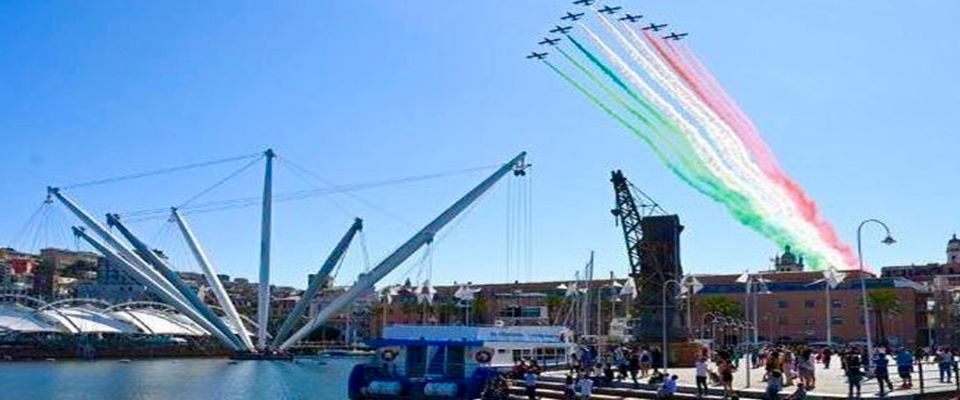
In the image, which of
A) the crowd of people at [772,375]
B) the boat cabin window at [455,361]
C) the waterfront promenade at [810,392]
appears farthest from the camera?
the boat cabin window at [455,361]

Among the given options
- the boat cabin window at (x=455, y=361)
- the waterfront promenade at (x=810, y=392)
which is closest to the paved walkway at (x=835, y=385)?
the waterfront promenade at (x=810, y=392)

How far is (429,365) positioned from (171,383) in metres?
33.6

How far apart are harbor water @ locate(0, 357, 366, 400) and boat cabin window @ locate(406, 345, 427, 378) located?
16956 mm

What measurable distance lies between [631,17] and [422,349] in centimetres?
2554

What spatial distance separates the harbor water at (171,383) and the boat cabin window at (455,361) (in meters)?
17.8

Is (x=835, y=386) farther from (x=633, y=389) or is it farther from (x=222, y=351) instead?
(x=222, y=351)

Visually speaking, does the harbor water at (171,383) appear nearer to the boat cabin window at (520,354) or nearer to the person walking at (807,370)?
the boat cabin window at (520,354)

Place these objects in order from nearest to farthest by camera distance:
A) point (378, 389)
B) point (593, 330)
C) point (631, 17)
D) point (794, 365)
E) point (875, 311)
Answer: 1. point (794, 365)
2. point (378, 389)
3. point (631, 17)
4. point (875, 311)
5. point (593, 330)

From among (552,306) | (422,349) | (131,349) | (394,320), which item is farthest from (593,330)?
(422,349)

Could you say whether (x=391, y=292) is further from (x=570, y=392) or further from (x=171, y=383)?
(x=570, y=392)

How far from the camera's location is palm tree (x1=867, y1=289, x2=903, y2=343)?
11512cm

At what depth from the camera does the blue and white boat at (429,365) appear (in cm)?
3872

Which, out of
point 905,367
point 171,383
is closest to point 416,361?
point 905,367

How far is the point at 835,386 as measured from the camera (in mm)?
33688
